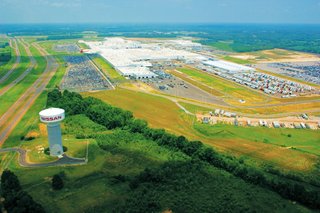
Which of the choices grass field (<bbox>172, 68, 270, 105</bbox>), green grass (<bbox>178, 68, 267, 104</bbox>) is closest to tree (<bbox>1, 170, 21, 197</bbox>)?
grass field (<bbox>172, 68, 270, 105</bbox>)

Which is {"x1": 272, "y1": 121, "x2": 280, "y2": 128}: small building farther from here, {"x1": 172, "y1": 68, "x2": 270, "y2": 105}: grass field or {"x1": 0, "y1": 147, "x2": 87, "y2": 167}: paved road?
{"x1": 0, "y1": 147, "x2": 87, "y2": 167}: paved road

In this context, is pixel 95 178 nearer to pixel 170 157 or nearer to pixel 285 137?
pixel 170 157

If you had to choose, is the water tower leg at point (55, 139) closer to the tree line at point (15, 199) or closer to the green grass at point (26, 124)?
the tree line at point (15, 199)

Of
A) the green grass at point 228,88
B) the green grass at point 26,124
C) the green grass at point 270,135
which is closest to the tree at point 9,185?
the green grass at point 26,124

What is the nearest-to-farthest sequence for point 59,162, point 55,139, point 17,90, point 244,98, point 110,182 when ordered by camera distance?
point 110,182
point 59,162
point 55,139
point 244,98
point 17,90

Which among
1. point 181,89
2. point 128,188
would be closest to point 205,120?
point 181,89

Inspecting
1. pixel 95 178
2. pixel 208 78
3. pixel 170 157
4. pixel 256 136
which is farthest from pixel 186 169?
pixel 208 78

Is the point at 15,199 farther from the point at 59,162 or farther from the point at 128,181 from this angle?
the point at 128,181
